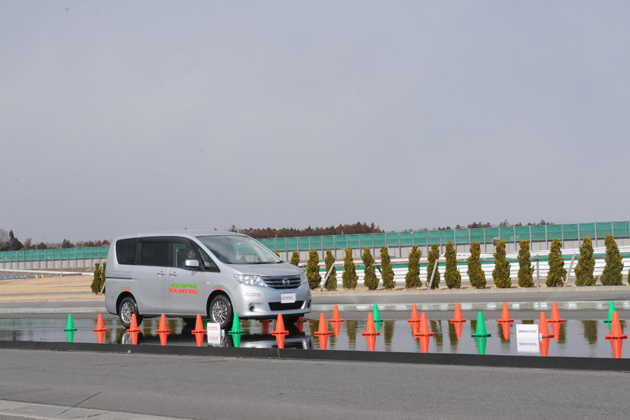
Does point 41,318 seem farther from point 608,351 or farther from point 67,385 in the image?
point 608,351

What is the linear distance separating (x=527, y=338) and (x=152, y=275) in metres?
8.37

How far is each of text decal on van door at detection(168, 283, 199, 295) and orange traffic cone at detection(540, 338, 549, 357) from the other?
685 cm

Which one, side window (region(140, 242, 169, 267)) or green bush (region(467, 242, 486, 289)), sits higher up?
side window (region(140, 242, 169, 267))

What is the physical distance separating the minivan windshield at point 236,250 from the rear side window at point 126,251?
1807 mm

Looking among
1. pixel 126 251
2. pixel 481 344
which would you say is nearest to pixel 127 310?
pixel 126 251

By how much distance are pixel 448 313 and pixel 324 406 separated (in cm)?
1114

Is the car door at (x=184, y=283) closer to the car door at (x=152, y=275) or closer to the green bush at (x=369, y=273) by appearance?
the car door at (x=152, y=275)

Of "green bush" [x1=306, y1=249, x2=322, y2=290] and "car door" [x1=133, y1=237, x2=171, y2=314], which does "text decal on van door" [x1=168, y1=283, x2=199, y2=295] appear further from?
"green bush" [x1=306, y1=249, x2=322, y2=290]

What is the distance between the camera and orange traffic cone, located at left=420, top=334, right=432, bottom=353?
11.3 meters

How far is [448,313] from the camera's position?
18406mm

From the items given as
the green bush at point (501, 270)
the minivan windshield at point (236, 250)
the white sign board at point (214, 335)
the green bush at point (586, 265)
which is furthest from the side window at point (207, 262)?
the green bush at point (586, 265)

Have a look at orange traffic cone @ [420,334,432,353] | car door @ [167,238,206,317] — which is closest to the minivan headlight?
car door @ [167,238,206,317]

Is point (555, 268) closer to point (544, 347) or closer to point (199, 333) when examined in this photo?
point (199, 333)

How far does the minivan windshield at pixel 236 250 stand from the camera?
15391 mm
